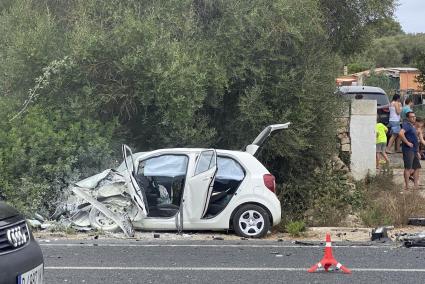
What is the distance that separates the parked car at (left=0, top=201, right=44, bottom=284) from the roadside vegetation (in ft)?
22.2

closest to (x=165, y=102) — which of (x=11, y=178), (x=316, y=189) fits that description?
(x=11, y=178)

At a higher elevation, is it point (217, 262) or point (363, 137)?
point (363, 137)

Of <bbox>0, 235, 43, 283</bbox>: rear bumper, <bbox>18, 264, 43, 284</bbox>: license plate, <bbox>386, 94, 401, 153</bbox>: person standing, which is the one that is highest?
<bbox>386, 94, 401, 153</bbox>: person standing

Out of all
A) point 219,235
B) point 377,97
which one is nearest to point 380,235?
point 219,235

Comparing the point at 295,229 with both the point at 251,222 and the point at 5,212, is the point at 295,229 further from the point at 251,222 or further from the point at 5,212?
the point at 5,212

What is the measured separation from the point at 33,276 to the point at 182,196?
580 centimetres

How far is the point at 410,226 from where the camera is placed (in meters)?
12.1

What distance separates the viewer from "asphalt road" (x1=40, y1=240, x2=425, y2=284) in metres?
7.53

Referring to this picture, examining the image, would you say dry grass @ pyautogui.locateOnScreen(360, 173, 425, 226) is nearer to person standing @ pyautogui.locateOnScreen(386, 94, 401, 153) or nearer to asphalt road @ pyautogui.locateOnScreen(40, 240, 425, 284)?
asphalt road @ pyautogui.locateOnScreen(40, 240, 425, 284)

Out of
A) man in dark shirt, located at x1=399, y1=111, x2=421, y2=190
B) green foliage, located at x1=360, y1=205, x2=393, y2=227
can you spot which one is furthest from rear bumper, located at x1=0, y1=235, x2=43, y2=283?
man in dark shirt, located at x1=399, y1=111, x2=421, y2=190

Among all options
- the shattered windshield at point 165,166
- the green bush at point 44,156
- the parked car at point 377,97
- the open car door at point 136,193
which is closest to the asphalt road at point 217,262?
A: the open car door at point 136,193

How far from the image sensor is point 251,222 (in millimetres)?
10703

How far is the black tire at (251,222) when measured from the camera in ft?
35.0

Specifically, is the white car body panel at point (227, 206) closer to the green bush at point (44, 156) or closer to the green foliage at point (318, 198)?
the green bush at point (44, 156)
